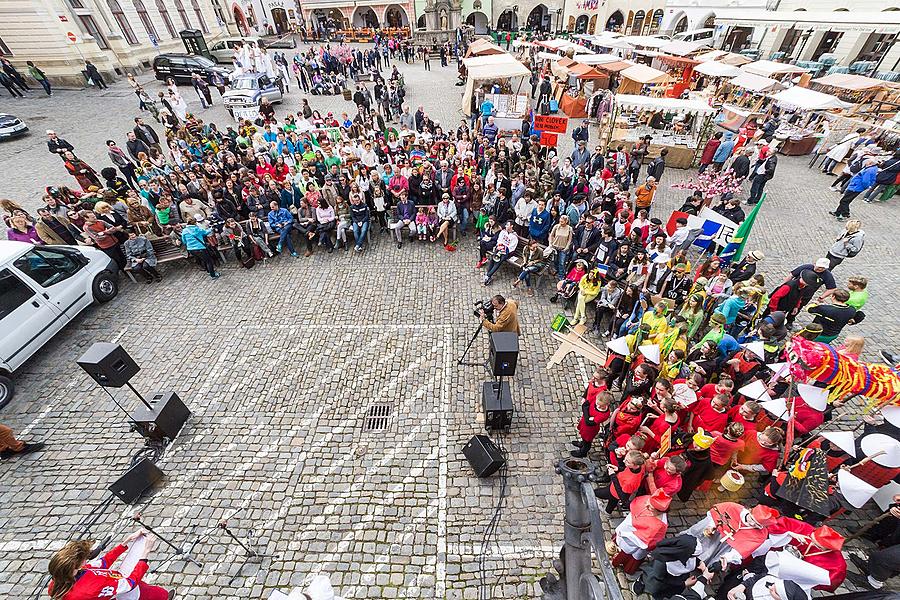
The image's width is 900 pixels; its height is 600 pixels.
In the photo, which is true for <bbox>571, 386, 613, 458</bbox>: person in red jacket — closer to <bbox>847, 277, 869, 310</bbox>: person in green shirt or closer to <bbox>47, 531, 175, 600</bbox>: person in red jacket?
<bbox>847, 277, 869, 310</bbox>: person in green shirt

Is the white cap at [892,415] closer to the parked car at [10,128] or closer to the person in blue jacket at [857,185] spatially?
the person in blue jacket at [857,185]

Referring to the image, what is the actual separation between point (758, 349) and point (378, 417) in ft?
19.9

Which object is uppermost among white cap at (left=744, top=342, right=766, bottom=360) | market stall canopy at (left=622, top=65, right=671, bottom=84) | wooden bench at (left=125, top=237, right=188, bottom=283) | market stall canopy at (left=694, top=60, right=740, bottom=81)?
market stall canopy at (left=622, top=65, right=671, bottom=84)

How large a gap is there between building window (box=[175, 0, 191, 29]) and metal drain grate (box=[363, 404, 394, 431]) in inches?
1692

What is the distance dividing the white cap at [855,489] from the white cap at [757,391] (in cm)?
113

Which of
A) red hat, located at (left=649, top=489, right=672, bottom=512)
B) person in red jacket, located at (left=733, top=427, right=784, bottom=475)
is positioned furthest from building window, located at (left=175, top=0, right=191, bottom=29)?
person in red jacket, located at (left=733, top=427, right=784, bottom=475)

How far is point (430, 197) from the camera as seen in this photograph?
11.3m

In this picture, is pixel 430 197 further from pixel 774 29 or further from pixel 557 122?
pixel 774 29

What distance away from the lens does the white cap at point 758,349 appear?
18.8 feet

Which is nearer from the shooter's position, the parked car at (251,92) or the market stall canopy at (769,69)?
the market stall canopy at (769,69)

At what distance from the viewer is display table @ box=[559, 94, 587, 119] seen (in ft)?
67.1

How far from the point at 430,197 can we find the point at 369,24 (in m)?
57.0

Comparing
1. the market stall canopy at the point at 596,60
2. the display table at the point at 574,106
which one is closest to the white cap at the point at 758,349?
the display table at the point at 574,106

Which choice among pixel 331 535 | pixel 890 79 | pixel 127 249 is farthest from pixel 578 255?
pixel 890 79
